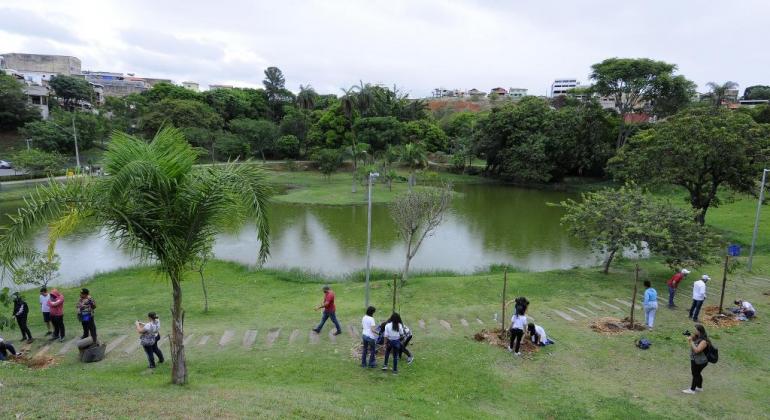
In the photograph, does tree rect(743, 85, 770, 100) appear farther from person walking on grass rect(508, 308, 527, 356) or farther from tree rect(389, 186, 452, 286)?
person walking on grass rect(508, 308, 527, 356)

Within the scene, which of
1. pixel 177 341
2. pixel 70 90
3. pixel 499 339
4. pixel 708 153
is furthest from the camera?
pixel 70 90

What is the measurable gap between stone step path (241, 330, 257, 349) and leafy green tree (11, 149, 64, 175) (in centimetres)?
3622

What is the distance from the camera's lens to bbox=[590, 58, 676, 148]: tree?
43.4 m

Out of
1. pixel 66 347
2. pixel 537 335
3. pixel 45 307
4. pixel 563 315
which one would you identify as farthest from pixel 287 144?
pixel 537 335

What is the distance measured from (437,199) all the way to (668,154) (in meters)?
15.2

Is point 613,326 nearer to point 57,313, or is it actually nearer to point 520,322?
point 520,322

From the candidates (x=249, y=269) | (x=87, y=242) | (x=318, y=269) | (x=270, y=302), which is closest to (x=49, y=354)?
(x=270, y=302)

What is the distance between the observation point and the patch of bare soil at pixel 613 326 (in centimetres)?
1168

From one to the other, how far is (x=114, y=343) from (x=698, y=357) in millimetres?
12690

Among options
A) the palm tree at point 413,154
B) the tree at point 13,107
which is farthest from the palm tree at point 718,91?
the tree at point 13,107

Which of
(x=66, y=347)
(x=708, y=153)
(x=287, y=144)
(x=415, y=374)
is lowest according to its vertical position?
(x=66, y=347)

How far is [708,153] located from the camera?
73.7ft

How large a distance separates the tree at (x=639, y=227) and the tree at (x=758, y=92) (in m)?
100

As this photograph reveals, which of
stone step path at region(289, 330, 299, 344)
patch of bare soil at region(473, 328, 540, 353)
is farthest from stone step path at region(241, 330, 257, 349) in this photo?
patch of bare soil at region(473, 328, 540, 353)
